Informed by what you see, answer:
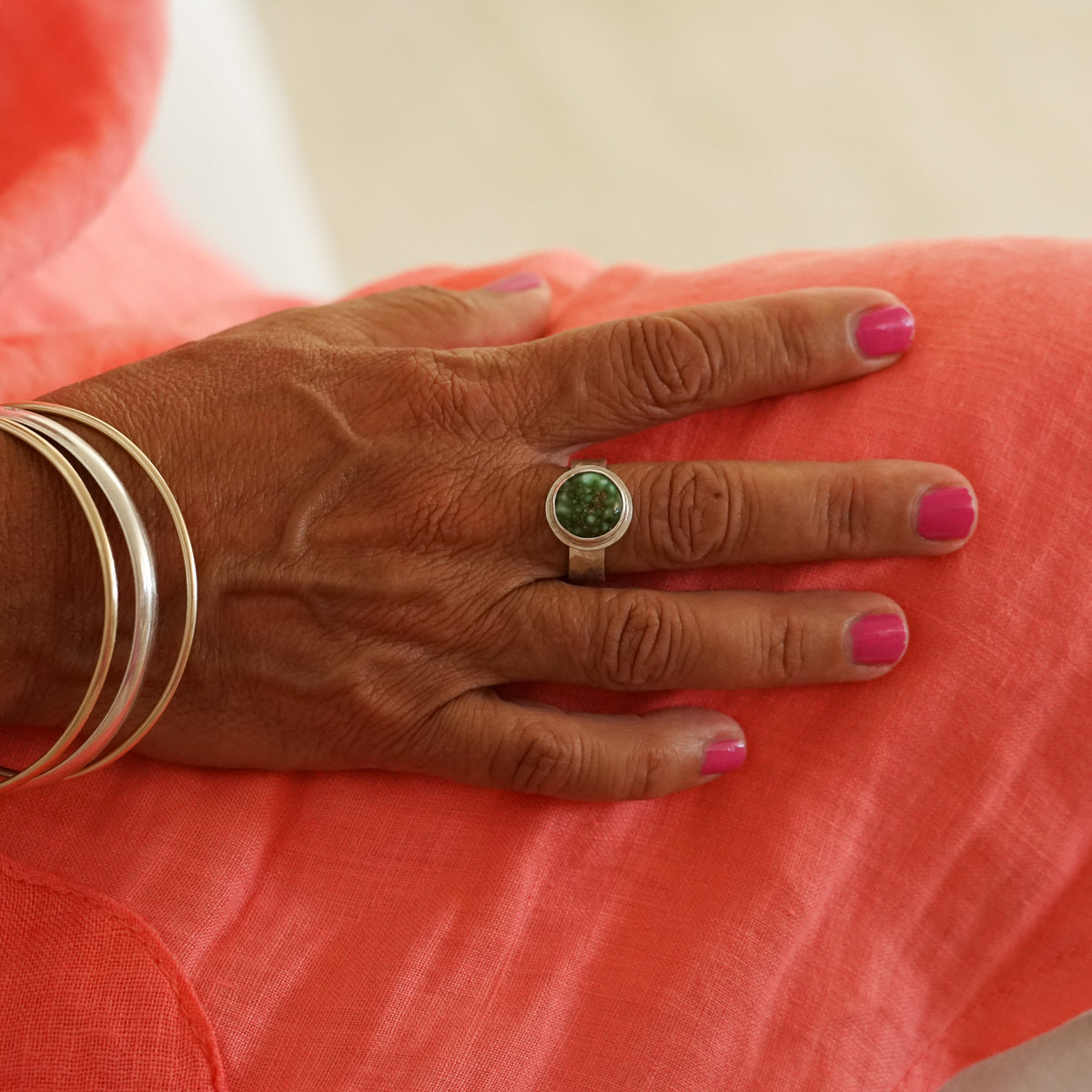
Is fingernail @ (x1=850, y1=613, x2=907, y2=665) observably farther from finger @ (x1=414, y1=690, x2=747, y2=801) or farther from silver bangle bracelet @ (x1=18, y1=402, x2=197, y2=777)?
silver bangle bracelet @ (x1=18, y1=402, x2=197, y2=777)

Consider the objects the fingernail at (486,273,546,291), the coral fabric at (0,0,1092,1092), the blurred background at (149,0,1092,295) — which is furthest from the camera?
the blurred background at (149,0,1092,295)

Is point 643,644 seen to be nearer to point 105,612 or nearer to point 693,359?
point 693,359

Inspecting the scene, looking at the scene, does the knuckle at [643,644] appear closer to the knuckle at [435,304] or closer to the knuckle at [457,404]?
the knuckle at [457,404]

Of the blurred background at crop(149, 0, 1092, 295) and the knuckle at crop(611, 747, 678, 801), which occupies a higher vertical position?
the blurred background at crop(149, 0, 1092, 295)

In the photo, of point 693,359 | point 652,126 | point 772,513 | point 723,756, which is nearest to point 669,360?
point 693,359

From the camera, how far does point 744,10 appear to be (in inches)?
68.4

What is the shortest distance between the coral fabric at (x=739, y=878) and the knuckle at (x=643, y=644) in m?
0.05

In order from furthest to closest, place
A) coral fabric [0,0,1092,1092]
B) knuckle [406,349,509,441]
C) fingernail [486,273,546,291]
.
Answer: fingernail [486,273,546,291] → knuckle [406,349,509,441] → coral fabric [0,0,1092,1092]

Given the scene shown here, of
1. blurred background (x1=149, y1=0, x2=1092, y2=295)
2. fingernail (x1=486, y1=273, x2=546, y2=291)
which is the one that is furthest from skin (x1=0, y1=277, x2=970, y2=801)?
blurred background (x1=149, y1=0, x2=1092, y2=295)

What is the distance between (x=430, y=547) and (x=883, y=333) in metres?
0.31

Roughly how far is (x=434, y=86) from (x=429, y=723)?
1.46 m

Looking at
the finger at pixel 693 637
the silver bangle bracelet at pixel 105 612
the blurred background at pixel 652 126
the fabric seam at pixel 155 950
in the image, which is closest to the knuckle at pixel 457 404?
the finger at pixel 693 637

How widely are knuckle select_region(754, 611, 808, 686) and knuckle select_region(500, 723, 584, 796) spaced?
0.12m

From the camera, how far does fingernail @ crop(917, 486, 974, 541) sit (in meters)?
0.55
